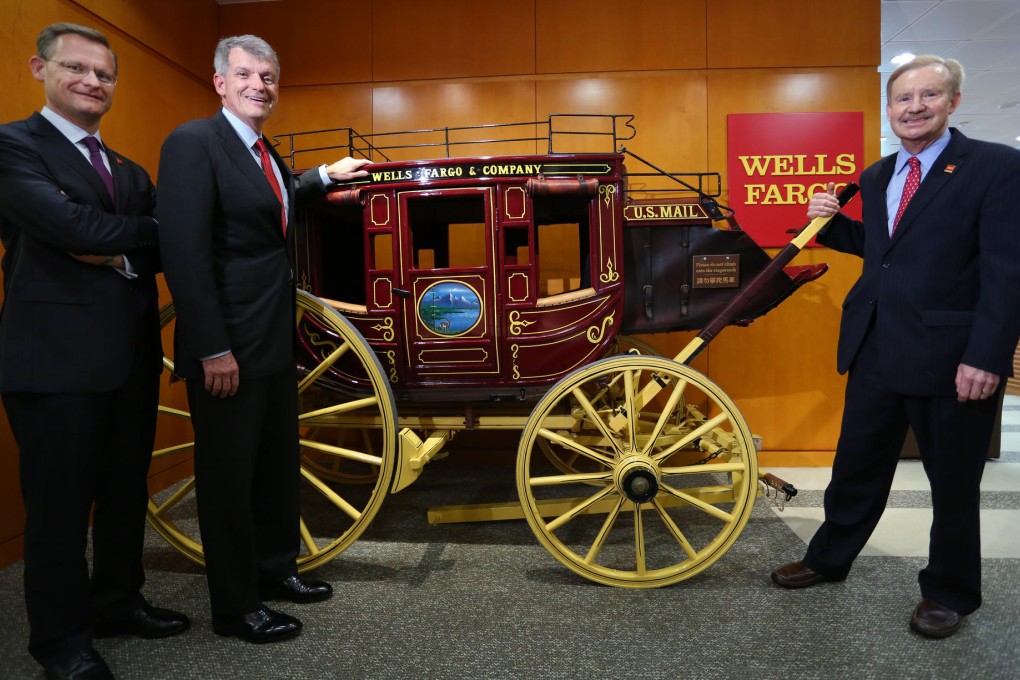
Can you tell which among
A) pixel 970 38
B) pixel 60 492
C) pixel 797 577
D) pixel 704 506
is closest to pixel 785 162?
pixel 970 38

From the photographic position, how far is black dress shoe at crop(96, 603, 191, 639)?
71.7 inches

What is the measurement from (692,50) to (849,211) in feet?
4.00

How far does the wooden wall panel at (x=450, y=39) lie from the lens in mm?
3377

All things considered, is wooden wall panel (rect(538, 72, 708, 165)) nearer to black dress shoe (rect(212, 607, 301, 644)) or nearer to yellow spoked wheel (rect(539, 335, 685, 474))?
yellow spoked wheel (rect(539, 335, 685, 474))

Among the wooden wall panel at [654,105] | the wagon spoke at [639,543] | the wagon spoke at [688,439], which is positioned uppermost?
the wooden wall panel at [654,105]

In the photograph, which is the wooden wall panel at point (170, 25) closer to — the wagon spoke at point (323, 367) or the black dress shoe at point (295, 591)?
the wagon spoke at point (323, 367)

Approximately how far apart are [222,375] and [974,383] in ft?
6.79

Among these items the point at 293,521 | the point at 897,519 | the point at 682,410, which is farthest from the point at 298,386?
the point at 897,519

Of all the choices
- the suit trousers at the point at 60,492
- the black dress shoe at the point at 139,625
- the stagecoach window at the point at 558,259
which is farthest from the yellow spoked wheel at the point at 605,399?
the suit trousers at the point at 60,492

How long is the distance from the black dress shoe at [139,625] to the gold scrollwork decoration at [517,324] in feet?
4.62

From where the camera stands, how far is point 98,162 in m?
1.68

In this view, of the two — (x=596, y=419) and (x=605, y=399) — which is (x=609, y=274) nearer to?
(x=596, y=419)

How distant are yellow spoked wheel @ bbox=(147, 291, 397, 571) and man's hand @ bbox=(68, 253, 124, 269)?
1.66 feet

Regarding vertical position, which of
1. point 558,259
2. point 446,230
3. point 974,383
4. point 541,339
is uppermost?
point 446,230
